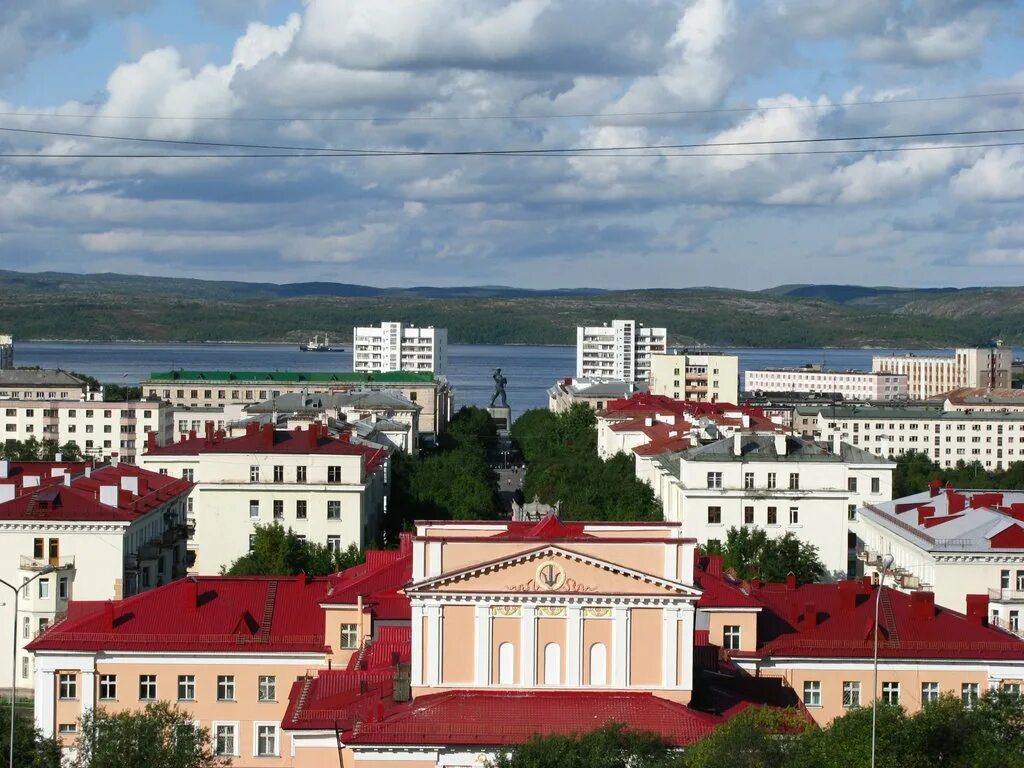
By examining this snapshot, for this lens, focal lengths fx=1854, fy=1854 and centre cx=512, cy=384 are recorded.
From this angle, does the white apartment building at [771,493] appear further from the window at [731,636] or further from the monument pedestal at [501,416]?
the monument pedestal at [501,416]

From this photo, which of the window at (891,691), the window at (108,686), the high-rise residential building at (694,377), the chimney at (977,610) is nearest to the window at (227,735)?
the window at (108,686)

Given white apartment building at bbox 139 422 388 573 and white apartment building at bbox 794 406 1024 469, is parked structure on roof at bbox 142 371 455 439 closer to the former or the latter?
white apartment building at bbox 794 406 1024 469

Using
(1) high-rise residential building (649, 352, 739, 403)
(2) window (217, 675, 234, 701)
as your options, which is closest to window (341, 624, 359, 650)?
(2) window (217, 675, 234, 701)

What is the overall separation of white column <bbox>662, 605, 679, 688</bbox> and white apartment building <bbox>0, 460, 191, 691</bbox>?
20093 mm

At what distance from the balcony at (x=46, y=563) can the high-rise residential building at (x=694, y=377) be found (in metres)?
94.6

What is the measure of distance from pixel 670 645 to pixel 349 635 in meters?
7.10

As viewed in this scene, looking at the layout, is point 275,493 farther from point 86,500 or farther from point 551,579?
point 551,579

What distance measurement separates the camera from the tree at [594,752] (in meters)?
24.1

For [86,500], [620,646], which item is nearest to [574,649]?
[620,646]

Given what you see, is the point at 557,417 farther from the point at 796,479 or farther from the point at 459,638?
the point at 459,638

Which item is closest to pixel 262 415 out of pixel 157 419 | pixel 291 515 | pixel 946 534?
pixel 157 419

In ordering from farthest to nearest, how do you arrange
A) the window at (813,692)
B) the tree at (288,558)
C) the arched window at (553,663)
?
the tree at (288,558)
the window at (813,692)
the arched window at (553,663)

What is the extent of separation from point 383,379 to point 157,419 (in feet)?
135

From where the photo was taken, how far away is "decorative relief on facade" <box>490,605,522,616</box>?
2852 centimetres
